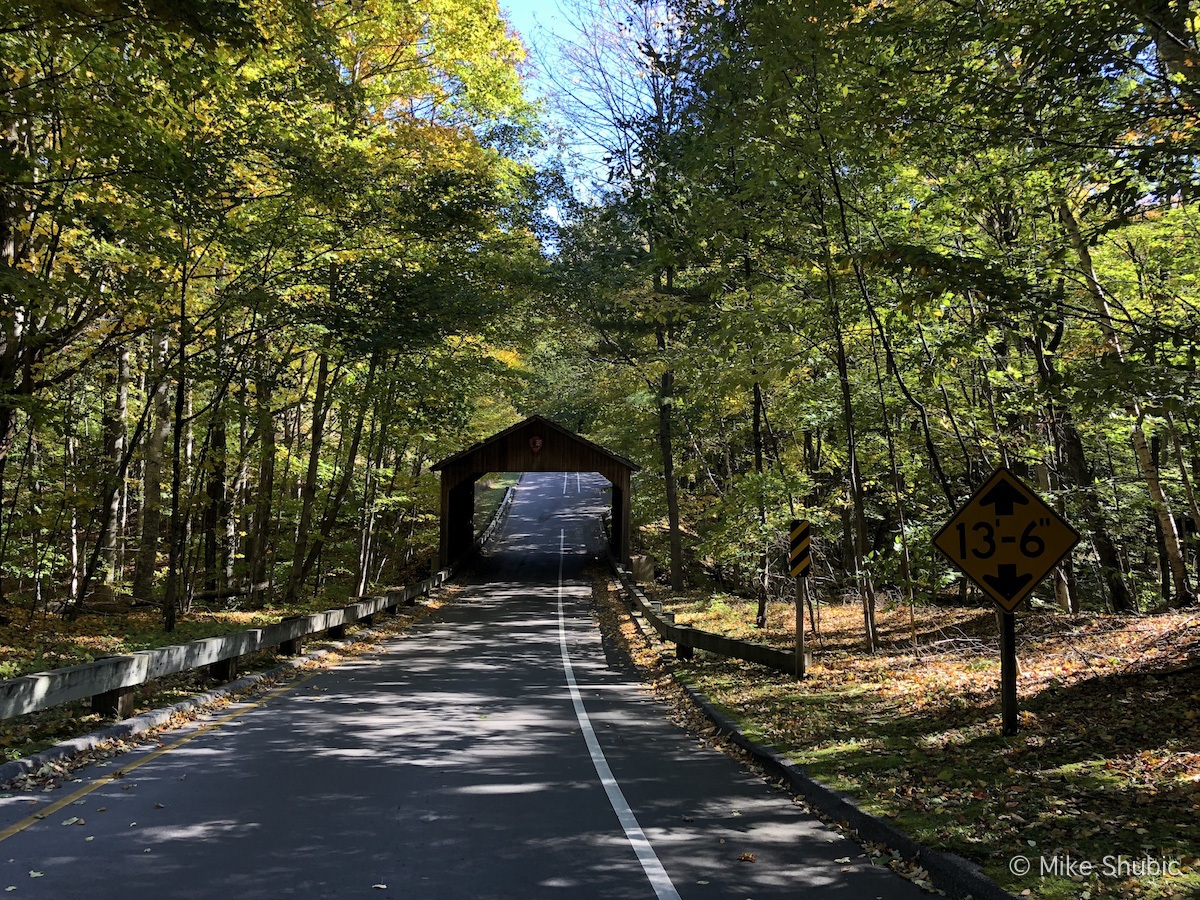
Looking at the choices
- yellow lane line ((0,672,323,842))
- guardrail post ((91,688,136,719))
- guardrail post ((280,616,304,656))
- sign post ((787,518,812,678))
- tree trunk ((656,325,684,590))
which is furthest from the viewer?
tree trunk ((656,325,684,590))

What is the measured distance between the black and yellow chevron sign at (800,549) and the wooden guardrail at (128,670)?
24.7 ft

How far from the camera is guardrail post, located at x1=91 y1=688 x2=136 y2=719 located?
25.9ft

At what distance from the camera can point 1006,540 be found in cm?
679

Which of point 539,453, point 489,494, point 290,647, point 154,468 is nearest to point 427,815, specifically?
point 290,647

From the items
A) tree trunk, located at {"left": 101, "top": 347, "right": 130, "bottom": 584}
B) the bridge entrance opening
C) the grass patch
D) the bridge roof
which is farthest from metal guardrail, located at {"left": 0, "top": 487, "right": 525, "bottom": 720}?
the grass patch

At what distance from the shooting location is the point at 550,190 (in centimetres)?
2264

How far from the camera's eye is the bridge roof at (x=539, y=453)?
32.9m

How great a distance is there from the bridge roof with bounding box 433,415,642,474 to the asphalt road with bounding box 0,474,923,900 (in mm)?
22636

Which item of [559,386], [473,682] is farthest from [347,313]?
[559,386]

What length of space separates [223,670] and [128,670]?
10.0 feet

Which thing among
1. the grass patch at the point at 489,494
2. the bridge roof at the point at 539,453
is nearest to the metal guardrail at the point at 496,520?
the grass patch at the point at 489,494

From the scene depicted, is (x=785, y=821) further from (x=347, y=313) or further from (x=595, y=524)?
(x=595, y=524)

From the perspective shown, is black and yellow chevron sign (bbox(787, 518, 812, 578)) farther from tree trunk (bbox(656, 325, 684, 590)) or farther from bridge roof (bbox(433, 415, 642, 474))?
bridge roof (bbox(433, 415, 642, 474))

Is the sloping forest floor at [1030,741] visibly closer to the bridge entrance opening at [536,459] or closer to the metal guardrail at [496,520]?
the bridge entrance opening at [536,459]
